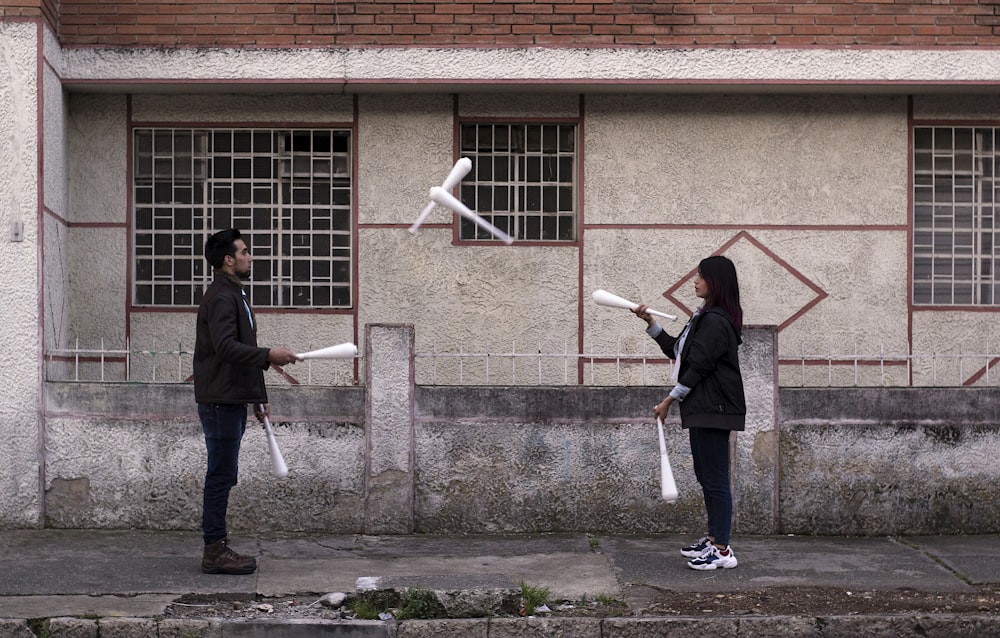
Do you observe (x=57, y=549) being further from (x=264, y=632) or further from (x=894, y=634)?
(x=894, y=634)

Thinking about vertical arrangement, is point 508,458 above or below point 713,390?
below

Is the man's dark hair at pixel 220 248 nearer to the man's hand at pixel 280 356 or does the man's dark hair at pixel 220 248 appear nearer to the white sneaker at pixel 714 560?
the man's hand at pixel 280 356

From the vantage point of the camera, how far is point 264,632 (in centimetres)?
655

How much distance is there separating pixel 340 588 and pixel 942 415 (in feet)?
14.6

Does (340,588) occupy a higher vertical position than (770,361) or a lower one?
lower

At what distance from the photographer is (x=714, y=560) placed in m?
7.88

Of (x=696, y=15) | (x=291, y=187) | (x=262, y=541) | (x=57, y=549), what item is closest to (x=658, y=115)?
(x=696, y=15)

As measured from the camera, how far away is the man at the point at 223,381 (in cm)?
746

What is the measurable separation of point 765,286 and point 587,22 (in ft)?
8.40

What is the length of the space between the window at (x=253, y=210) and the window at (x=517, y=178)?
105 cm

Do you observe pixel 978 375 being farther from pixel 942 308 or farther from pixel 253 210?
pixel 253 210

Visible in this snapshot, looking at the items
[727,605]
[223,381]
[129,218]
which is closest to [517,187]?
[129,218]

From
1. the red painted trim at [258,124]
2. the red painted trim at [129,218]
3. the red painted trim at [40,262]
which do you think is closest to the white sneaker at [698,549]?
the red painted trim at [40,262]

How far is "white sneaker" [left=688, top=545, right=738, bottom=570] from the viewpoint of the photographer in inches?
309
